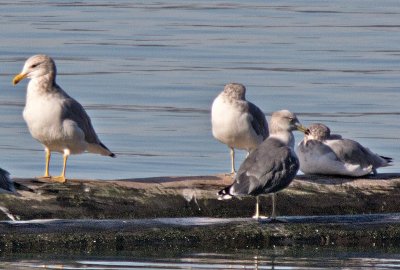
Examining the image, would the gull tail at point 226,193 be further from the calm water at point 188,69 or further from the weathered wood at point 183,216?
the calm water at point 188,69

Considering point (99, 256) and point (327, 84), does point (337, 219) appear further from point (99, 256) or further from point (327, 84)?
point (327, 84)

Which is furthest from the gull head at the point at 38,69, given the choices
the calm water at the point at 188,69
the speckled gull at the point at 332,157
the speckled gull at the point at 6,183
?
the calm water at the point at 188,69

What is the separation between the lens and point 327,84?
22.4 metres

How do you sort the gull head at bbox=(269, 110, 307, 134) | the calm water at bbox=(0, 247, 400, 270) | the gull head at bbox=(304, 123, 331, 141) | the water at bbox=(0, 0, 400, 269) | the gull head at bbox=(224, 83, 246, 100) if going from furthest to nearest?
the water at bbox=(0, 0, 400, 269)
the gull head at bbox=(224, 83, 246, 100)
the gull head at bbox=(304, 123, 331, 141)
the gull head at bbox=(269, 110, 307, 134)
the calm water at bbox=(0, 247, 400, 270)

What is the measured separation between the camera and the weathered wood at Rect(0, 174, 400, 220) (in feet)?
32.2

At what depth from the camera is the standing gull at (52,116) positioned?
10961mm

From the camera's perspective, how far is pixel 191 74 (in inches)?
921

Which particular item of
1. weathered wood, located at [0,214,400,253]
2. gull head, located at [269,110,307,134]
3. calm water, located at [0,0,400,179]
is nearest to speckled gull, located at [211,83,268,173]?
gull head, located at [269,110,307,134]

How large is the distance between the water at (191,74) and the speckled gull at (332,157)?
136 centimetres

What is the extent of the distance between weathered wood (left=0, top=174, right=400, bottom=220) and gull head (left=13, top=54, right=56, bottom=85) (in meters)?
1.46

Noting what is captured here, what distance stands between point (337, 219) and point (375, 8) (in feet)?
81.2

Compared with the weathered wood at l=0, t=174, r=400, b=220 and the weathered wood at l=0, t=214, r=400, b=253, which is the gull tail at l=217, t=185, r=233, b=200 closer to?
the weathered wood at l=0, t=214, r=400, b=253

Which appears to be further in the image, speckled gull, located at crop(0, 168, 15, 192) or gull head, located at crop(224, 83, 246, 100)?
gull head, located at crop(224, 83, 246, 100)

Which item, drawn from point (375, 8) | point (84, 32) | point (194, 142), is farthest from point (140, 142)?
point (375, 8)
